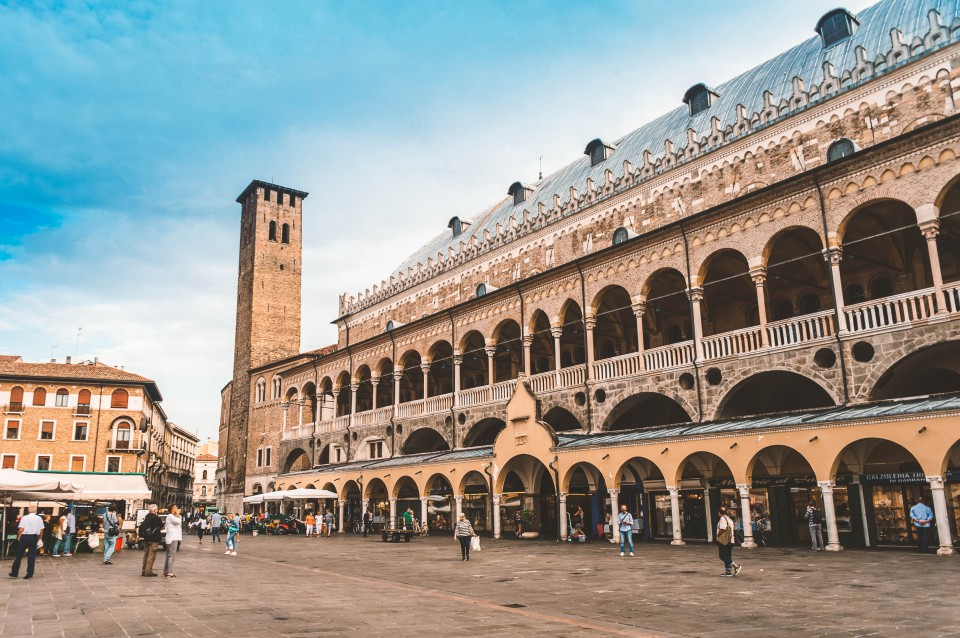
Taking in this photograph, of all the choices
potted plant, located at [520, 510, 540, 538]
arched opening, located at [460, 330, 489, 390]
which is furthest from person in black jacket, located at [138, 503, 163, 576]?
arched opening, located at [460, 330, 489, 390]

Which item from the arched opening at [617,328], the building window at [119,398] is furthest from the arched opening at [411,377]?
the building window at [119,398]

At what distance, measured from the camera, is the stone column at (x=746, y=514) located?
19.1m

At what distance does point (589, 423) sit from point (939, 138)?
13495 mm

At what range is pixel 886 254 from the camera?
2342 cm

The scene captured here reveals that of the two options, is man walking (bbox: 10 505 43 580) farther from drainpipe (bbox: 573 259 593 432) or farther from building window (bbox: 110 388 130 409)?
building window (bbox: 110 388 130 409)

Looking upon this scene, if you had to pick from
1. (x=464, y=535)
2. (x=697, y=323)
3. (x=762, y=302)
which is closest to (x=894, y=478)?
(x=762, y=302)

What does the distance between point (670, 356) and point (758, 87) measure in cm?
1291

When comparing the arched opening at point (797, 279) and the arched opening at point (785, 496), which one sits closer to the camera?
the arched opening at point (785, 496)

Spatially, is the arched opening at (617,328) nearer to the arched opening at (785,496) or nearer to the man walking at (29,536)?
the arched opening at (785,496)

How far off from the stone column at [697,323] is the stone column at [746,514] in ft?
16.2

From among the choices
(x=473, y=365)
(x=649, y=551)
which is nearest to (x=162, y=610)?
(x=649, y=551)

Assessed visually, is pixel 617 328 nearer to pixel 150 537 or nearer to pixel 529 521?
pixel 529 521

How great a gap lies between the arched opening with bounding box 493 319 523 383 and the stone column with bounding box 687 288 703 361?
9513 millimetres

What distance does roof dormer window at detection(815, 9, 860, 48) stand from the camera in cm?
2728
